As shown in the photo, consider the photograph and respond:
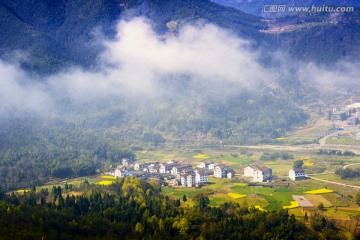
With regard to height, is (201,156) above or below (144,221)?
above

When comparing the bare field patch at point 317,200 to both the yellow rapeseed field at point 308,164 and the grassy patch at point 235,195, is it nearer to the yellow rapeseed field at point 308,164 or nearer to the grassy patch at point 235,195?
the grassy patch at point 235,195

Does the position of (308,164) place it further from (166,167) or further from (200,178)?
(166,167)

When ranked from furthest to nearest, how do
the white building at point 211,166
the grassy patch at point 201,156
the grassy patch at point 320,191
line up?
the grassy patch at point 201,156
the white building at point 211,166
the grassy patch at point 320,191

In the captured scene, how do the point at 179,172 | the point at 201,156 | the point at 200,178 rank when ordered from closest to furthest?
the point at 200,178 < the point at 179,172 < the point at 201,156

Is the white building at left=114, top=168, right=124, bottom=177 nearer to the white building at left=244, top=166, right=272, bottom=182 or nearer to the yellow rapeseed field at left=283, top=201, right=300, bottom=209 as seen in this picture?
the white building at left=244, top=166, right=272, bottom=182

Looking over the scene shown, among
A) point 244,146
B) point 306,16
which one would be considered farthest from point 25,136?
point 306,16

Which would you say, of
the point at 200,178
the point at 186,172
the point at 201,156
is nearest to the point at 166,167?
the point at 186,172

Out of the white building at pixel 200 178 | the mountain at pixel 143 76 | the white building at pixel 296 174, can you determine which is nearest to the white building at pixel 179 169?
the white building at pixel 200 178

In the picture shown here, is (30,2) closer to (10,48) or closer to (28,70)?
(10,48)
